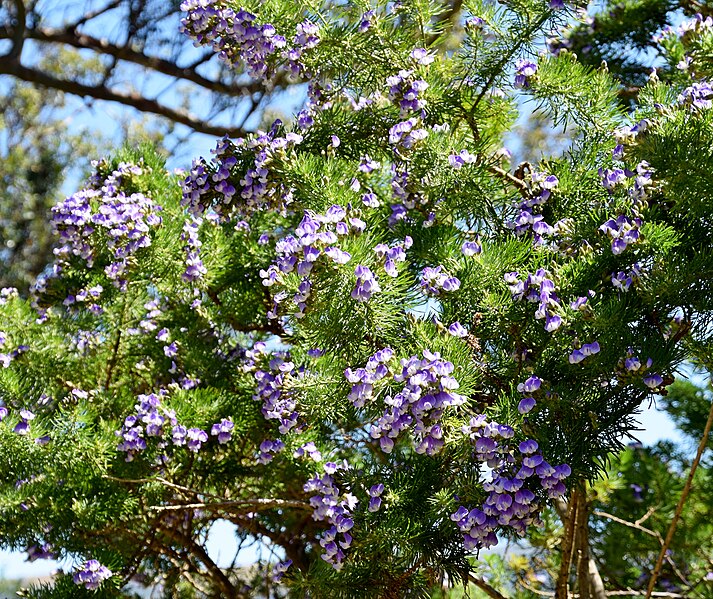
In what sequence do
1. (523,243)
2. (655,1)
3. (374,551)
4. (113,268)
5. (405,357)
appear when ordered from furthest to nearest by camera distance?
(655,1) < (113,268) < (523,243) < (374,551) < (405,357)

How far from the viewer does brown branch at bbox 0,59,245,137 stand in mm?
5574

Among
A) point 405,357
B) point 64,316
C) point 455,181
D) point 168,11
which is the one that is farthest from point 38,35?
point 405,357

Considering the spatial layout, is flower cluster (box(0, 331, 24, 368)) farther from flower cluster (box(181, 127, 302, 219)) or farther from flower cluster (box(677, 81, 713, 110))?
flower cluster (box(677, 81, 713, 110))

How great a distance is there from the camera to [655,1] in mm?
3199

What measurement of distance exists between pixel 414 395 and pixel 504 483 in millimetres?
231

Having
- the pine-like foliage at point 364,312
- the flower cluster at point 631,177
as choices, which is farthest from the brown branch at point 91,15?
the flower cluster at point 631,177

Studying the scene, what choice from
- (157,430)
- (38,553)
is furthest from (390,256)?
(38,553)

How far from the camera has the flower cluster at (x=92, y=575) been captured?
2.25 meters

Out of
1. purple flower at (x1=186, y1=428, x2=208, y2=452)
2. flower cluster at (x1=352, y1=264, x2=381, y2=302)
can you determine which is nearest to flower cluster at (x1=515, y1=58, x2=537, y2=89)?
flower cluster at (x1=352, y1=264, x2=381, y2=302)

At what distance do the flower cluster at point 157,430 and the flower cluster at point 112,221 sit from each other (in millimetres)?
386

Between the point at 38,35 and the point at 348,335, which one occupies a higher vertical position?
the point at 38,35

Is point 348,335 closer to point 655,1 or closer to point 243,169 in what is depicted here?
point 243,169

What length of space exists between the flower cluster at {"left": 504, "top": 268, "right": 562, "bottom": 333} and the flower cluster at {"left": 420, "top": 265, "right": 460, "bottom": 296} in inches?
4.6

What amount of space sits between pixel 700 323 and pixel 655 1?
1926 mm
